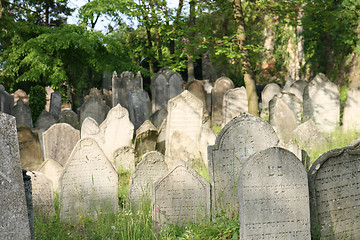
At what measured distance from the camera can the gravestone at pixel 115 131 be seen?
8797 millimetres

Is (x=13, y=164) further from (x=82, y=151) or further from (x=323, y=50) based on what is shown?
(x=323, y=50)

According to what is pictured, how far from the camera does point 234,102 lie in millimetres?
11109

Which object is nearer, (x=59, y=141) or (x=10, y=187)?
(x=10, y=187)

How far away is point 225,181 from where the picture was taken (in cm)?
525

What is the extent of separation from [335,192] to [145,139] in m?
4.75

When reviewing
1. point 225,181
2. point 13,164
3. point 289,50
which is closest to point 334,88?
point 225,181

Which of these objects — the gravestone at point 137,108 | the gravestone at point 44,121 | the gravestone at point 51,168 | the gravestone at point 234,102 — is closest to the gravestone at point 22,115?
the gravestone at point 44,121

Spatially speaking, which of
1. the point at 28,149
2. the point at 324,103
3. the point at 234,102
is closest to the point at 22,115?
the point at 28,149

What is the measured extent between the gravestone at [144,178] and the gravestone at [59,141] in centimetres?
286

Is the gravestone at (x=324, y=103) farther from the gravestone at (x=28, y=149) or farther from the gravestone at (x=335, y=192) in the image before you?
the gravestone at (x=28, y=149)

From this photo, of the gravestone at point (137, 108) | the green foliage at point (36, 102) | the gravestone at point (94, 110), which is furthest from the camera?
the green foliage at point (36, 102)

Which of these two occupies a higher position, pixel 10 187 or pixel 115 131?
pixel 115 131

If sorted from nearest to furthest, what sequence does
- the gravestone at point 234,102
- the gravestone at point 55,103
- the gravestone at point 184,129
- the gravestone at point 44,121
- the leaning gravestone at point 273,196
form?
the leaning gravestone at point 273,196 → the gravestone at point 184,129 → the gravestone at point 234,102 → the gravestone at point 44,121 → the gravestone at point 55,103

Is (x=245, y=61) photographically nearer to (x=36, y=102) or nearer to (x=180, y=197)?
(x=180, y=197)
